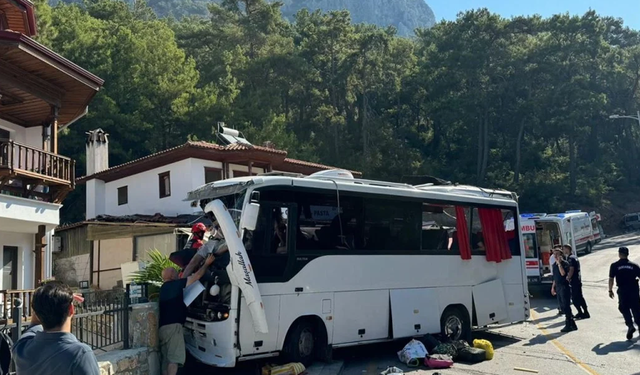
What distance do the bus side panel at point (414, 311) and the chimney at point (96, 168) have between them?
22407 millimetres

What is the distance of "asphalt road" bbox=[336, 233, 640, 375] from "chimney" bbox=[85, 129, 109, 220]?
21384 mm

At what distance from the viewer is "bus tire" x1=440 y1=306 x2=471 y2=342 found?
39.5 ft

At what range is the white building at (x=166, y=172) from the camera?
2545 cm

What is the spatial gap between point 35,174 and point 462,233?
439 inches

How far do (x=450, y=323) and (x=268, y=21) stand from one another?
49054 millimetres

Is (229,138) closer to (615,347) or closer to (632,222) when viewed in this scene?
(615,347)

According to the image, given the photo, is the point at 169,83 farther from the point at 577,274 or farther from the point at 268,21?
the point at 577,274

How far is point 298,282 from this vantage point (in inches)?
383

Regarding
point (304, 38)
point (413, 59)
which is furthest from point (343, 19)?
point (413, 59)

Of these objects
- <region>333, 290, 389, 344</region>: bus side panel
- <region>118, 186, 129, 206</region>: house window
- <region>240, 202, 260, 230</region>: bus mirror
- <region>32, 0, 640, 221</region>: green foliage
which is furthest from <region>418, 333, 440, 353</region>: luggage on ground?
<region>32, 0, 640, 221</region>: green foliage

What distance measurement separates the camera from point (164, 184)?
2700 cm

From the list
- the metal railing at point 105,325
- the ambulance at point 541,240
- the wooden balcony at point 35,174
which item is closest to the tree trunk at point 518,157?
the ambulance at point 541,240

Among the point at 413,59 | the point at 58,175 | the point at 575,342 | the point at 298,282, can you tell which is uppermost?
the point at 413,59

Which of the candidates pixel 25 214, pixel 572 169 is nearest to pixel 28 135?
pixel 25 214
